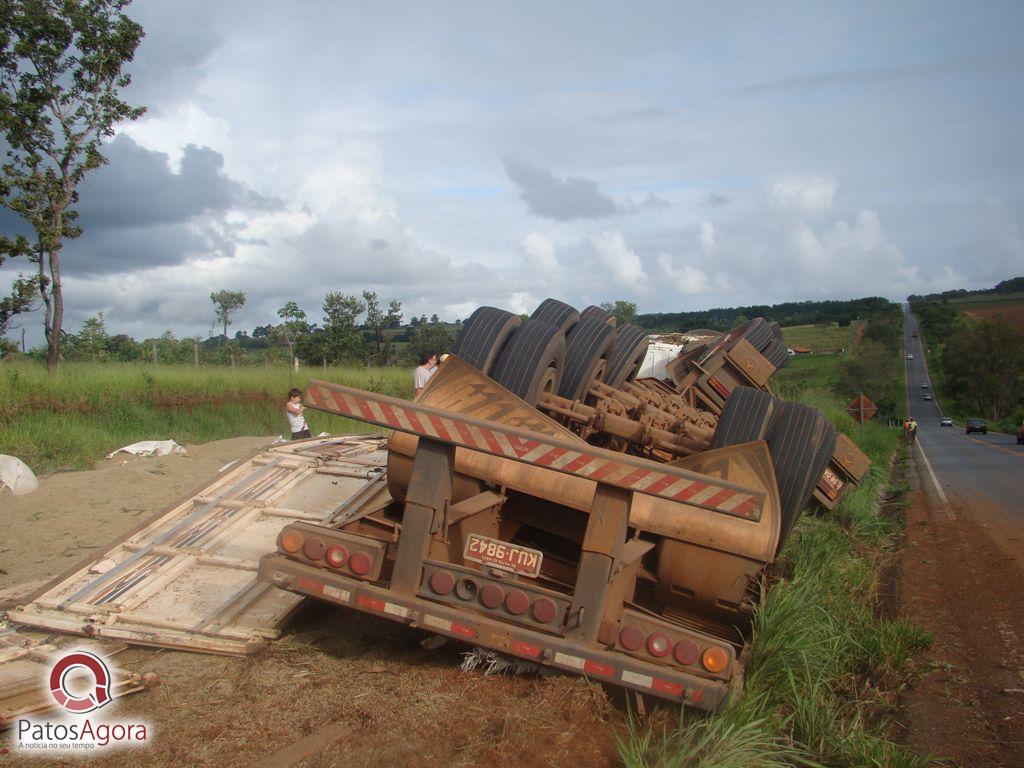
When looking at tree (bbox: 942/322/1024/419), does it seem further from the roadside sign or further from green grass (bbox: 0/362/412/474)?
green grass (bbox: 0/362/412/474)

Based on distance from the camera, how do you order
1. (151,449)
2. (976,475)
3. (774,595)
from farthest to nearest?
(976,475) < (151,449) < (774,595)

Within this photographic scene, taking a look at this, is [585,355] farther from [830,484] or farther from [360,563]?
[360,563]

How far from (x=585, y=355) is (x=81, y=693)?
429 centimetres

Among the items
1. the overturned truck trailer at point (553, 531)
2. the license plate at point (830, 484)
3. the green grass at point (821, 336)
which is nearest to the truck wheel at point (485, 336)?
the overturned truck trailer at point (553, 531)

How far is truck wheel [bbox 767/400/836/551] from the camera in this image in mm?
5324

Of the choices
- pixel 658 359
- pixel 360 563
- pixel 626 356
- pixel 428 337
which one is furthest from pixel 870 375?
pixel 360 563

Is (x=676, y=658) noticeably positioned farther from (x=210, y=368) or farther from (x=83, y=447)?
(x=210, y=368)

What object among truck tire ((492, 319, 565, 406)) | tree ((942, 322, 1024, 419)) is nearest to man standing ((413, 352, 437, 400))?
truck tire ((492, 319, 565, 406))

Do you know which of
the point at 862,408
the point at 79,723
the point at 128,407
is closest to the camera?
the point at 79,723

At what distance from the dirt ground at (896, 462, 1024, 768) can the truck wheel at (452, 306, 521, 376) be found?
3376 millimetres

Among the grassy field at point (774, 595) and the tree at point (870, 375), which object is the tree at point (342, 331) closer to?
the grassy field at point (774, 595)

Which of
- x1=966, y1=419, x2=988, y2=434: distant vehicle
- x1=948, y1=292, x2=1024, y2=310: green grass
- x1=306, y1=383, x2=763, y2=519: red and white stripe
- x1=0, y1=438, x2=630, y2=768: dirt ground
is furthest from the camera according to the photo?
x1=948, y1=292, x2=1024, y2=310: green grass

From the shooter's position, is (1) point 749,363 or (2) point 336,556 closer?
(2) point 336,556

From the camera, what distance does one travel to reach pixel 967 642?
242 inches
